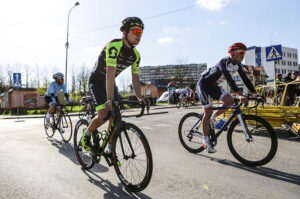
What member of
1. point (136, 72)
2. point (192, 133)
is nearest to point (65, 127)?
point (192, 133)

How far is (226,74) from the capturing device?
3.99 meters

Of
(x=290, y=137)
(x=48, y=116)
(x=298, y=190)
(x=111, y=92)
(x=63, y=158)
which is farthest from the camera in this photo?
(x=48, y=116)

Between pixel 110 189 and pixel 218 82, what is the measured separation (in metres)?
2.62

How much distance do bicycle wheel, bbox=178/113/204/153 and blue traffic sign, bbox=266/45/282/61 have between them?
251 inches

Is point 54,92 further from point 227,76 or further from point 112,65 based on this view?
point 227,76

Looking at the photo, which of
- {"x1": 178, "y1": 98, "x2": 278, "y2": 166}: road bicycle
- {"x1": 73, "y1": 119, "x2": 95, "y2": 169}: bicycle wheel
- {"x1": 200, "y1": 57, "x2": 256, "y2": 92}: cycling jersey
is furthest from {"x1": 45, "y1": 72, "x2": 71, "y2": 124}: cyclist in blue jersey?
{"x1": 178, "y1": 98, "x2": 278, "y2": 166}: road bicycle

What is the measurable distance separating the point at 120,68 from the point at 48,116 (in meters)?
4.68

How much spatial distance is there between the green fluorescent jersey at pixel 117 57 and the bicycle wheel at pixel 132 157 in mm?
839

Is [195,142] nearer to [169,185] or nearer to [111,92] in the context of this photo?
[169,185]

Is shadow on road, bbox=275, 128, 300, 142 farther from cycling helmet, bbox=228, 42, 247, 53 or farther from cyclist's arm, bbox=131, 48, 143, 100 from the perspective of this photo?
cyclist's arm, bbox=131, 48, 143, 100

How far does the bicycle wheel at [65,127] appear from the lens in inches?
252

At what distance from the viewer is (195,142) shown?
4.66m

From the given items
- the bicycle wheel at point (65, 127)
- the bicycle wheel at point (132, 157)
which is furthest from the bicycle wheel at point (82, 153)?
the bicycle wheel at point (65, 127)

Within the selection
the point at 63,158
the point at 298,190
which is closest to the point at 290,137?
the point at 298,190
